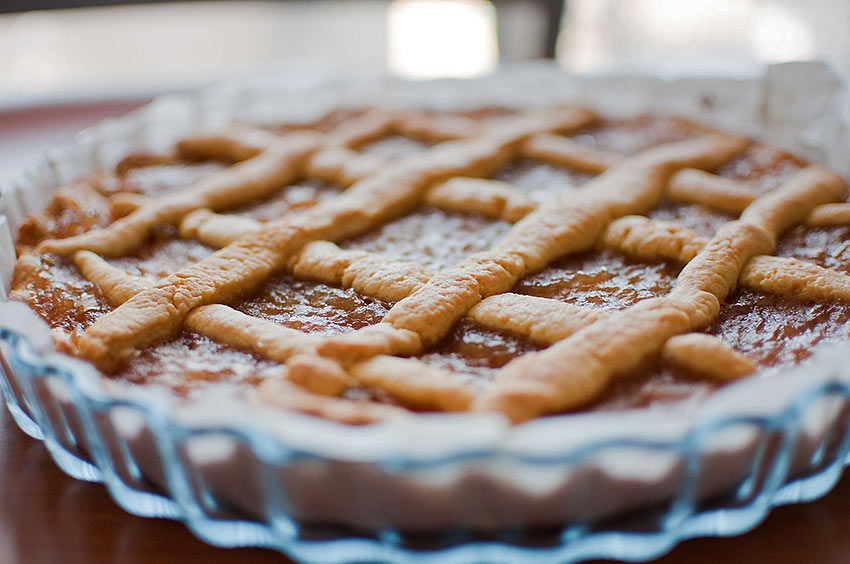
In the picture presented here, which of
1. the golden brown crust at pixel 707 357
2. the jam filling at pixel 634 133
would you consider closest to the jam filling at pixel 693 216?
the jam filling at pixel 634 133

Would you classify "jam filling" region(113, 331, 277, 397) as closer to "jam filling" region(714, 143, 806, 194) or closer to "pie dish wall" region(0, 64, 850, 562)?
"pie dish wall" region(0, 64, 850, 562)

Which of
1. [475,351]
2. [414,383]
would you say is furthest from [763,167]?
[414,383]

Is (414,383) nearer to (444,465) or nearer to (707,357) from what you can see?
(444,465)

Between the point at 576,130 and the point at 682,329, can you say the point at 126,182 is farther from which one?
the point at 682,329

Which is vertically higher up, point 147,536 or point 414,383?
point 414,383

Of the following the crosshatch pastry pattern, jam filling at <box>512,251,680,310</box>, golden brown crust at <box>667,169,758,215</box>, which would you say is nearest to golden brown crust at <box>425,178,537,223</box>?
the crosshatch pastry pattern

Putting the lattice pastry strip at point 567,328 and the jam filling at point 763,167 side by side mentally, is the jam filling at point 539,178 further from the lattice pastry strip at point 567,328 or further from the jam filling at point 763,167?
the lattice pastry strip at point 567,328

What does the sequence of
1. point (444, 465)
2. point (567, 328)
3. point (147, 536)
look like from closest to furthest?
point (444, 465) → point (147, 536) → point (567, 328)

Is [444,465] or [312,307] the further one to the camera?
[312,307]
